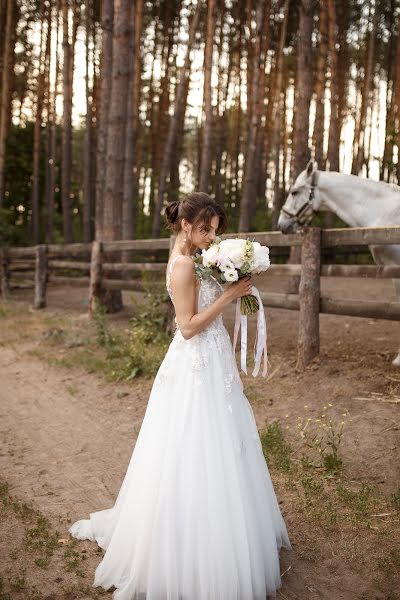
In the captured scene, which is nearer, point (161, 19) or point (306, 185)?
point (306, 185)

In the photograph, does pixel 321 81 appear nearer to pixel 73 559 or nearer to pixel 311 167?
pixel 311 167

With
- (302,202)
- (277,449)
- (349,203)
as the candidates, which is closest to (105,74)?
(302,202)

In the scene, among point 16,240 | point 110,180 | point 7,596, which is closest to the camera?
point 7,596

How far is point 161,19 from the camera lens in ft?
71.5

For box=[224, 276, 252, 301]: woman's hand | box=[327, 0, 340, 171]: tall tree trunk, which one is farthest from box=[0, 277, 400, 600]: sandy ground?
box=[327, 0, 340, 171]: tall tree trunk

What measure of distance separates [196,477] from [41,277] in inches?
397

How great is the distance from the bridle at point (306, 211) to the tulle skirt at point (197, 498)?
186 inches

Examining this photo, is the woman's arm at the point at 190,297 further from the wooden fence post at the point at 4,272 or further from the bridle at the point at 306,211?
the wooden fence post at the point at 4,272

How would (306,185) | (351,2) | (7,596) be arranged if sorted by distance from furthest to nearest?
(351,2)
(306,185)
(7,596)

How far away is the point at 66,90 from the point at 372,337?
44.5 ft

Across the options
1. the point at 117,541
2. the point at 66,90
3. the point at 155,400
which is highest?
the point at 66,90

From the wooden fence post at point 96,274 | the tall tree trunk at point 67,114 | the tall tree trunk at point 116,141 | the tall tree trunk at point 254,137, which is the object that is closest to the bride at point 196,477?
the wooden fence post at point 96,274

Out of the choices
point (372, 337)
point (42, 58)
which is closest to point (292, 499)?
point (372, 337)

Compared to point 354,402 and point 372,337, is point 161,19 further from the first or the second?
point 354,402
